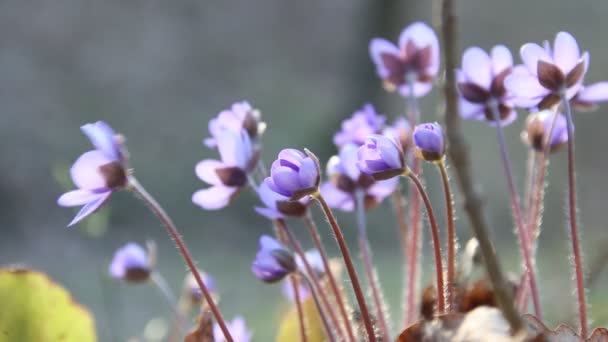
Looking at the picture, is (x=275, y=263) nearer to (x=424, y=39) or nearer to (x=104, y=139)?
(x=104, y=139)

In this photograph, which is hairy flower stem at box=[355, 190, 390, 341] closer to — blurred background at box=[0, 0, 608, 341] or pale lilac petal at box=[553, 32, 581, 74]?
pale lilac petal at box=[553, 32, 581, 74]

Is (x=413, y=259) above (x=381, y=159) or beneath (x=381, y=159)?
beneath

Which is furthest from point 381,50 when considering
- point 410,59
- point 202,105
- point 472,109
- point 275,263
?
point 202,105

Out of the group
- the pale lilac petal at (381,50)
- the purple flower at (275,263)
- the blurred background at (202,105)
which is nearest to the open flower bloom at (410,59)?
the pale lilac petal at (381,50)

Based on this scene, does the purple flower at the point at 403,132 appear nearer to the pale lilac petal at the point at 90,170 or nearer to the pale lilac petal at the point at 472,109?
the pale lilac petal at the point at 472,109

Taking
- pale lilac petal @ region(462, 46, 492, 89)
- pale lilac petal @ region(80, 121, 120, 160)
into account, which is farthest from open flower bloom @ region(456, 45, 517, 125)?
pale lilac petal @ region(80, 121, 120, 160)

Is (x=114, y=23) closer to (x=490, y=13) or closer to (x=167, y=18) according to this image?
(x=167, y=18)
